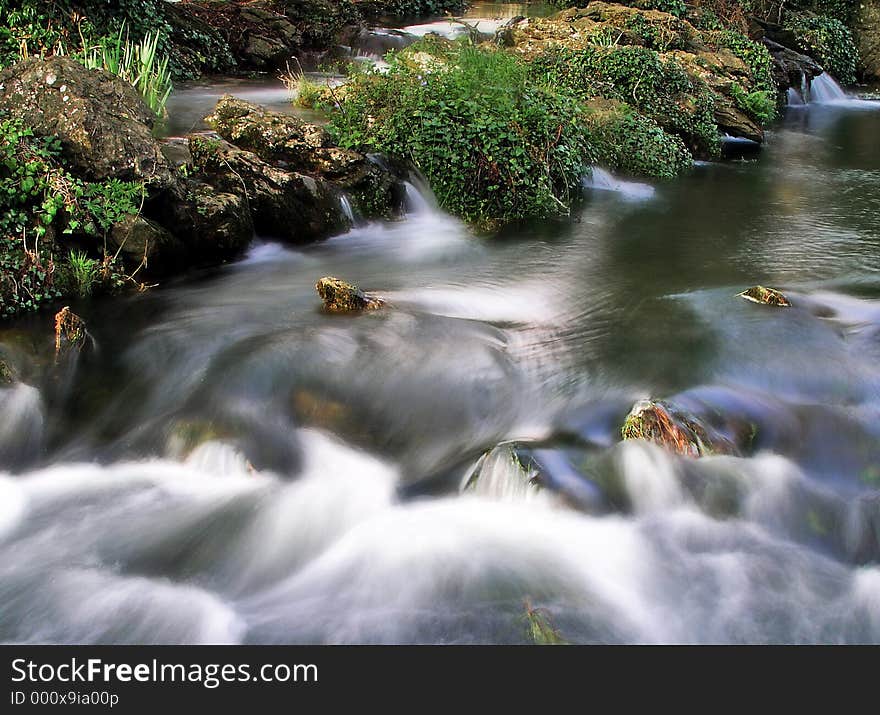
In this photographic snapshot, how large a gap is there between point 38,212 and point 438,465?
365 cm

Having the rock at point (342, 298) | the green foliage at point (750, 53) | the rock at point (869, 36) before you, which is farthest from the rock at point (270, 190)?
the rock at point (869, 36)

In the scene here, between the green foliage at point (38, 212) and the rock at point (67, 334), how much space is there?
1.69 ft

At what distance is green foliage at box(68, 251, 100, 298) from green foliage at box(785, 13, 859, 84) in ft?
58.2

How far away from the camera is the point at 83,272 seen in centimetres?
643

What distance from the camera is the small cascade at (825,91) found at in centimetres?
1795

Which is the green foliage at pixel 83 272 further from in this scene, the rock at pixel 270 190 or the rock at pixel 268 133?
the rock at pixel 268 133

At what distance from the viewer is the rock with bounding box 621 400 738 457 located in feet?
15.7

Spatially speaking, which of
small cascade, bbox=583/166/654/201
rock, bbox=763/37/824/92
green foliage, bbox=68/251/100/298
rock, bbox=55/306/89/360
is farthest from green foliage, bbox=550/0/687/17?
rock, bbox=55/306/89/360

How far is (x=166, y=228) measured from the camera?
7035 mm

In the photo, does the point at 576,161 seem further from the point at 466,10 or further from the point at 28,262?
the point at 466,10

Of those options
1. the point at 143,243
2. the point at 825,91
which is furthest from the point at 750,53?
the point at 143,243

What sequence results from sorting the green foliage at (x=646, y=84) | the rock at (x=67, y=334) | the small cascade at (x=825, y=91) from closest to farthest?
the rock at (x=67, y=334), the green foliage at (x=646, y=84), the small cascade at (x=825, y=91)
